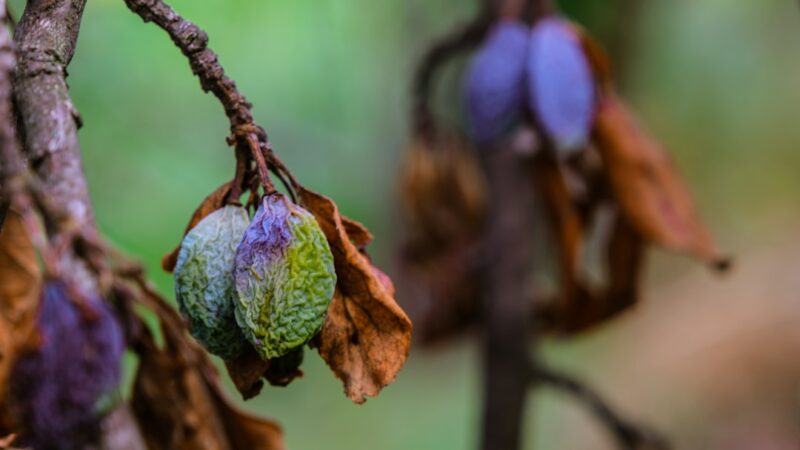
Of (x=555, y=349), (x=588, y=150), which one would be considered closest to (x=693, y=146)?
(x=555, y=349)

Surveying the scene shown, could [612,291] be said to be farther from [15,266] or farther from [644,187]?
[15,266]

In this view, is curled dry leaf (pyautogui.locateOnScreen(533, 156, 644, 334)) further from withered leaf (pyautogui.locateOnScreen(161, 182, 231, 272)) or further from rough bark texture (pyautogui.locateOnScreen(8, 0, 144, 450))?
rough bark texture (pyautogui.locateOnScreen(8, 0, 144, 450))

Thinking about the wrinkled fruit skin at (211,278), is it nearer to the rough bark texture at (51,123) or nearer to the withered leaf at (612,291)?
the rough bark texture at (51,123)

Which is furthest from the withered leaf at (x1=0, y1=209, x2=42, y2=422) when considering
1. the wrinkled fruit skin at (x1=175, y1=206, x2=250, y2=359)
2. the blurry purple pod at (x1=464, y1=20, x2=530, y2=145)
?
the blurry purple pod at (x1=464, y1=20, x2=530, y2=145)

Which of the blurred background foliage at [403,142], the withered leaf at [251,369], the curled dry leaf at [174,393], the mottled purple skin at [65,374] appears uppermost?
the mottled purple skin at [65,374]

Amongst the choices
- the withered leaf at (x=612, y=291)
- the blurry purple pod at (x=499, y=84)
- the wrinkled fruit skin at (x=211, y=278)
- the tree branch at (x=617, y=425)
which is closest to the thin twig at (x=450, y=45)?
the blurry purple pod at (x=499, y=84)

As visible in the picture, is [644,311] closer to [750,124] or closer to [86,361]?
[750,124]
